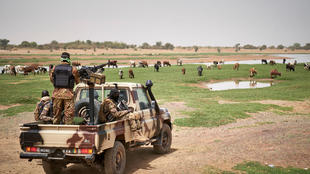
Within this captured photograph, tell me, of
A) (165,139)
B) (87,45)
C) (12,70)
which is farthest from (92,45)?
(165,139)

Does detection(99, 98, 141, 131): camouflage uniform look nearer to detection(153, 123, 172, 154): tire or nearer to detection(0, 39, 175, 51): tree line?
detection(153, 123, 172, 154): tire

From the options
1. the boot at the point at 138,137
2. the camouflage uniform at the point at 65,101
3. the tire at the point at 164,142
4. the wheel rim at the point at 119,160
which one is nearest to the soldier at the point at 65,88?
the camouflage uniform at the point at 65,101

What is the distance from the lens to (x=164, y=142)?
32.9ft

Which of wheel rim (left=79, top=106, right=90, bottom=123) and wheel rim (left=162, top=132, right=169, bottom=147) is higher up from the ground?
wheel rim (left=79, top=106, right=90, bottom=123)

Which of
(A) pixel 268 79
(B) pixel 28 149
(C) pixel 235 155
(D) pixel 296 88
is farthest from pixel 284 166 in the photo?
(A) pixel 268 79

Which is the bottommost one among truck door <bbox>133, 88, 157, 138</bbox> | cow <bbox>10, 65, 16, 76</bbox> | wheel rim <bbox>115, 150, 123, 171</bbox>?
cow <bbox>10, 65, 16, 76</bbox>

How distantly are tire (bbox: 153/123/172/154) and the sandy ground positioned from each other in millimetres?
198

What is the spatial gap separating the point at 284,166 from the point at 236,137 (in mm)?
3936

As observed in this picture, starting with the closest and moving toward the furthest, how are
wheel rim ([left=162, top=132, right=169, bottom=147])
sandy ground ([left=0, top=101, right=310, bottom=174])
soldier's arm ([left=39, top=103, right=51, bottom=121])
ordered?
soldier's arm ([left=39, top=103, right=51, bottom=121]), sandy ground ([left=0, top=101, right=310, bottom=174]), wheel rim ([left=162, top=132, right=169, bottom=147])

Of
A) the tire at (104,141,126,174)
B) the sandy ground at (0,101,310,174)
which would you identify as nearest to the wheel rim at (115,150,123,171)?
the tire at (104,141,126,174)

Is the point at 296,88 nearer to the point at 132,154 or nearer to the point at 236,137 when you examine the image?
the point at 236,137

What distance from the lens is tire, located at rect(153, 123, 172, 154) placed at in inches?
380

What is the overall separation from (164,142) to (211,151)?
1395mm

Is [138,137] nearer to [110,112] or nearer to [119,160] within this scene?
[119,160]
